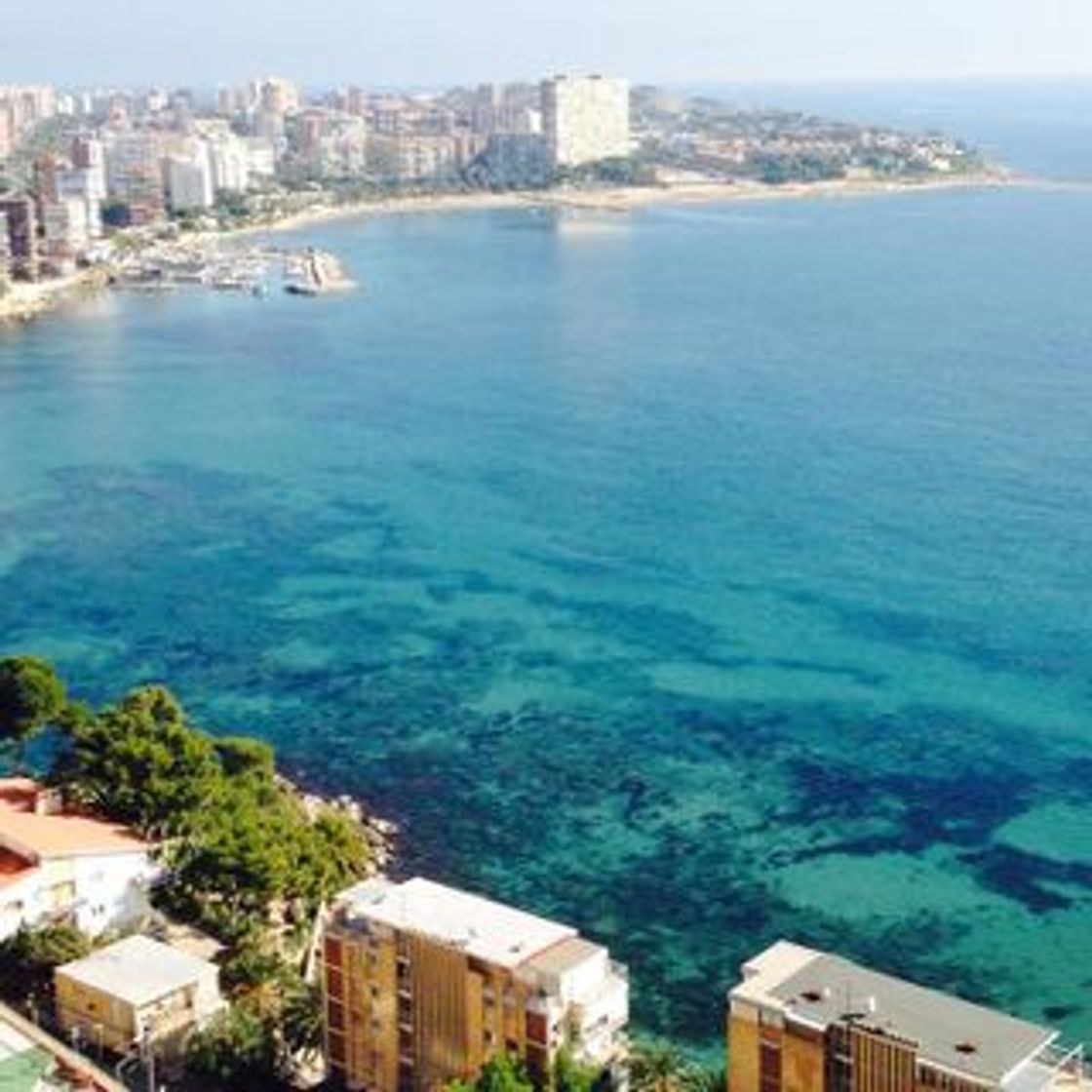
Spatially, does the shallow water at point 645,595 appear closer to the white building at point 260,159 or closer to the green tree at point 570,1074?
the green tree at point 570,1074

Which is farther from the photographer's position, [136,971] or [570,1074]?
[136,971]

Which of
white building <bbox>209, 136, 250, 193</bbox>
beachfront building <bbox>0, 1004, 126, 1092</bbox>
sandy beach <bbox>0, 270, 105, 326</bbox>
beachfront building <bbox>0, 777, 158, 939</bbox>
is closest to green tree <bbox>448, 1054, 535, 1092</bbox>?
beachfront building <bbox>0, 1004, 126, 1092</bbox>

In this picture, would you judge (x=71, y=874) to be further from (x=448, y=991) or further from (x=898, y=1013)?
(x=898, y=1013)

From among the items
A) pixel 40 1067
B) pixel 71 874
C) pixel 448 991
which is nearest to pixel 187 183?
pixel 71 874

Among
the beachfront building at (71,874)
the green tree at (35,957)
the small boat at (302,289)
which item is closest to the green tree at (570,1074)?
the green tree at (35,957)

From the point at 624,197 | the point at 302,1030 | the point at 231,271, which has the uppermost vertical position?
the point at 624,197

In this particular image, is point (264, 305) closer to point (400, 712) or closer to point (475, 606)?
point (475, 606)

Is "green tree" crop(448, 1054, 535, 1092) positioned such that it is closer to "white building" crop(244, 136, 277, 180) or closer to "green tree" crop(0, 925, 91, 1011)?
"green tree" crop(0, 925, 91, 1011)
